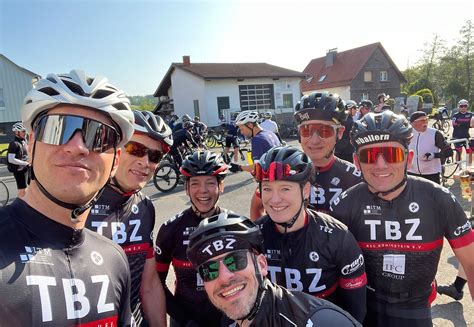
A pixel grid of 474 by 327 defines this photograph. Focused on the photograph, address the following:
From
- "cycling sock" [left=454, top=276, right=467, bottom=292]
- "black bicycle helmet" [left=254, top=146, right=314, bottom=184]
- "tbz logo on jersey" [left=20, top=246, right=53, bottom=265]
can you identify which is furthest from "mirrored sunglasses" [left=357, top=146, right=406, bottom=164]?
"cycling sock" [left=454, top=276, right=467, bottom=292]

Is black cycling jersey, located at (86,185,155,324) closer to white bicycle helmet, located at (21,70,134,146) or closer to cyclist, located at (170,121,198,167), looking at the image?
white bicycle helmet, located at (21,70,134,146)

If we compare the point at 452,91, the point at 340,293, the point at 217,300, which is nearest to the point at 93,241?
the point at 217,300

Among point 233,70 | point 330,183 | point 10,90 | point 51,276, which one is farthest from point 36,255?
point 10,90

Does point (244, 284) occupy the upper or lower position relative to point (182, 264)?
upper

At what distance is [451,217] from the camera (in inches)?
94.4

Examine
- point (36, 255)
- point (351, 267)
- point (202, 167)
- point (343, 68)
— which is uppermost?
point (343, 68)

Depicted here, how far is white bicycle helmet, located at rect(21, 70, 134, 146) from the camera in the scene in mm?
1521

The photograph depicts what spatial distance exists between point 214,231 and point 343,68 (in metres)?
51.0

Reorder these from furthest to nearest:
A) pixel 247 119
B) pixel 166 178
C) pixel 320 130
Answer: pixel 166 178 → pixel 247 119 → pixel 320 130

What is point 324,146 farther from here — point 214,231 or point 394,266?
point 214,231

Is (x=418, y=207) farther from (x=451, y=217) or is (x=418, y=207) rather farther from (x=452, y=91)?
(x=452, y=91)

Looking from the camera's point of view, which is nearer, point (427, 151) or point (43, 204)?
point (43, 204)

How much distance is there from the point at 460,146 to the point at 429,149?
17.8 feet

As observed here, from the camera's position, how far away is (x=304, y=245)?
7.59 feet
